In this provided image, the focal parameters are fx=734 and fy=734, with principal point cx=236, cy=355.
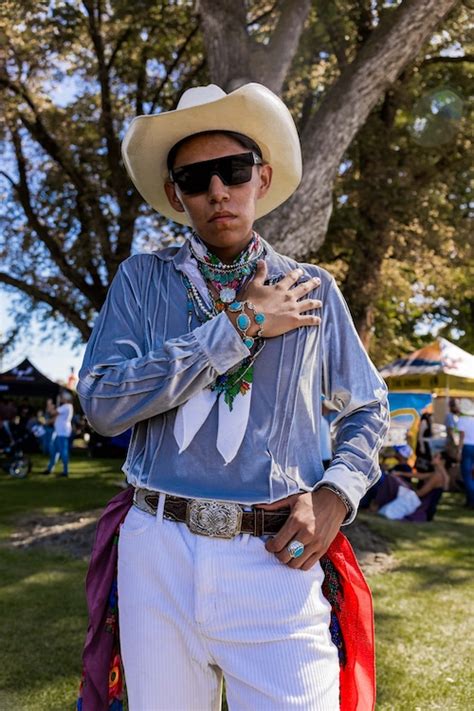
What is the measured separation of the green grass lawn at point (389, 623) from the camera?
166 inches

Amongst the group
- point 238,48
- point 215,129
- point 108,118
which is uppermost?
point 108,118

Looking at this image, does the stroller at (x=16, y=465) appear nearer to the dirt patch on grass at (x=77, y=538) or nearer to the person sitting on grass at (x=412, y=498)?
the dirt patch on grass at (x=77, y=538)

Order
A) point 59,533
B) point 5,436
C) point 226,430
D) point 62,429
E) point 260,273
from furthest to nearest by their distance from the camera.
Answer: point 5,436 → point 62,429 → point 59,533 → point 260,273 → point 226,430

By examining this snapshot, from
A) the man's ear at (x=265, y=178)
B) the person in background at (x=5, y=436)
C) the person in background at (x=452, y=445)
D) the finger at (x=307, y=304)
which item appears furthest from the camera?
the person in background at (x=5, y=436)

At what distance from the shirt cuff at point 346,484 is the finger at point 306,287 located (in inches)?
17.7

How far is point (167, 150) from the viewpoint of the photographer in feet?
6.93

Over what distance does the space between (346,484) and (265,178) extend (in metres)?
0.94

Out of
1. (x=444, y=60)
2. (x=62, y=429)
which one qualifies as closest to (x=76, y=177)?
(x=62, y=429)

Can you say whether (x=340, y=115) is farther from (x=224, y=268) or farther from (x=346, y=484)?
(x=346, y=484)

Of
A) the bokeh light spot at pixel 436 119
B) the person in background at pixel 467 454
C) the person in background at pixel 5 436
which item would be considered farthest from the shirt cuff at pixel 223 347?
the person in background at pixel 5 436

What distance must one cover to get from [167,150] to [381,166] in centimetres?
1138

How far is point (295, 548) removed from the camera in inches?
68.1

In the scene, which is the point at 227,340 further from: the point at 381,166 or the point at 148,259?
the point at 381,166

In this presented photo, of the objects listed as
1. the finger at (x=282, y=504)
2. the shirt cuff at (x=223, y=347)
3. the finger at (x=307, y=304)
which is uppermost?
the finger at (x=307, y=304)
